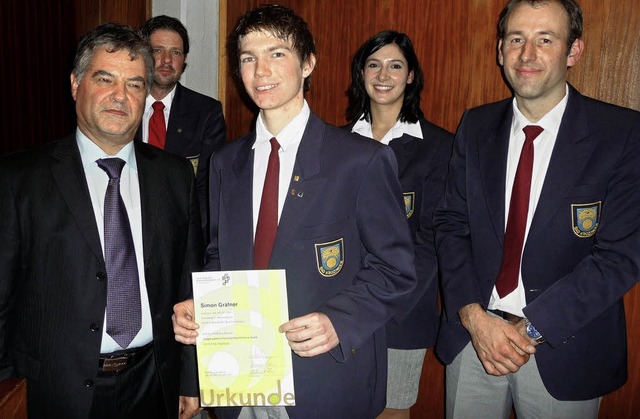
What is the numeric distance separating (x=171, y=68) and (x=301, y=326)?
2237 mm

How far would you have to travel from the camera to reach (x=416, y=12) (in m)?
2.98

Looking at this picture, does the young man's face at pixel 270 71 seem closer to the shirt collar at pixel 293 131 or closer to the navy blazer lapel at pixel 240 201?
the shirt collar at pixel 293 131

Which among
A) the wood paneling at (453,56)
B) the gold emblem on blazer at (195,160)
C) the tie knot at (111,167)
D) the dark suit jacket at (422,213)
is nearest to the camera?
the tie knot at (111,167)

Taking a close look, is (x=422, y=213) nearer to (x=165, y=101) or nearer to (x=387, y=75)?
(x=387, y=75)

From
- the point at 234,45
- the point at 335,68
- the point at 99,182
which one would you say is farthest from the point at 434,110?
the point at 99,182

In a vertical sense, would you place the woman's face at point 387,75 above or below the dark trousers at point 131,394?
above

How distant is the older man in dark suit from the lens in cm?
172

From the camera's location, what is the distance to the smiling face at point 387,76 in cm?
276

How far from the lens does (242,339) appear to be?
158 centimetres

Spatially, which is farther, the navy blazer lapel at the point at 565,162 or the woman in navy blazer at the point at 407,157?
the woman in navy blazer at the point at 407,157

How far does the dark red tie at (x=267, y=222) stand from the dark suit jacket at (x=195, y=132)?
1451 mm

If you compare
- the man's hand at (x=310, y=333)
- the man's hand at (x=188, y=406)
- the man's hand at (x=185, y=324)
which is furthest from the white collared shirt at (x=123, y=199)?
the man's hand at (x=310, y=333)

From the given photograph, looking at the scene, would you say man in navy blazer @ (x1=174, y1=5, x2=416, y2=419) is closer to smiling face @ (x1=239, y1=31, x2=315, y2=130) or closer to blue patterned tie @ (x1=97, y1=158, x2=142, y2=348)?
smiling face @ (x1=239, y1=31, x2=315, y2=130)

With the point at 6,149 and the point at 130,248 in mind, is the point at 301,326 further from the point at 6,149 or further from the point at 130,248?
the point at 6,149
